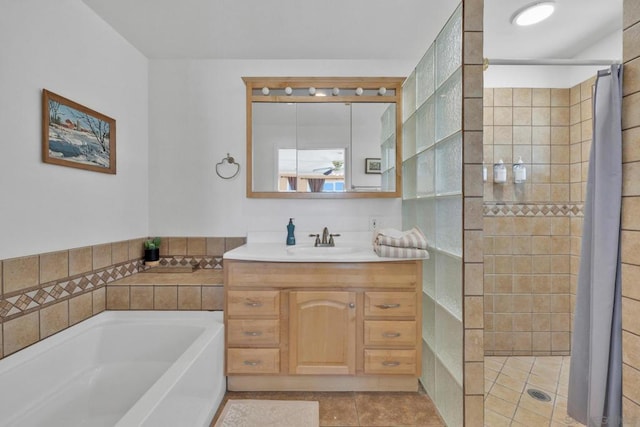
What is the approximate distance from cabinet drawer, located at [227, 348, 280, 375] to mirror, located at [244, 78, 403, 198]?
1.11 meters

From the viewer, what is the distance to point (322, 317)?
5.91 ft

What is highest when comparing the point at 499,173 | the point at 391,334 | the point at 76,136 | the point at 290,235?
the point at 76,136

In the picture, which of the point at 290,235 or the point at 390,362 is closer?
the point at 390,362

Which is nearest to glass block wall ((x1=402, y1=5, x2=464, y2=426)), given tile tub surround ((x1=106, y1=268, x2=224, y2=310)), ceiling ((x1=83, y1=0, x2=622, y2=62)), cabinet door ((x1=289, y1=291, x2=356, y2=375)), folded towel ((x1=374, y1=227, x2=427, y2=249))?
folded towel ((x1=374, y1=227, x2=427, y2=249))

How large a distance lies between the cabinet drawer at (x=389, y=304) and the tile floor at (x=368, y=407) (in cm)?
52

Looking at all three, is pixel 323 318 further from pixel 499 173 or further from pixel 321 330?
pixel 499 173

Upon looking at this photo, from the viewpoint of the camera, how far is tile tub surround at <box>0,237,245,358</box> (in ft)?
4.52

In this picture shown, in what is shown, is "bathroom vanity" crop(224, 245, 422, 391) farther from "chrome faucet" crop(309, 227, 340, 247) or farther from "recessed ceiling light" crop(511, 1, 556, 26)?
"recessed ceiling light" crop(511, 1, 556, 26)

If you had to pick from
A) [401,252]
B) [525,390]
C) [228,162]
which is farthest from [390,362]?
[228,162]

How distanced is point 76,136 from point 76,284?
855mm

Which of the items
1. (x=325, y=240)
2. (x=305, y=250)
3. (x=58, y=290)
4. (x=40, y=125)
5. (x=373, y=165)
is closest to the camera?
(x=40, y=125)

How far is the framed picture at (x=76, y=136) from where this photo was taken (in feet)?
5.01

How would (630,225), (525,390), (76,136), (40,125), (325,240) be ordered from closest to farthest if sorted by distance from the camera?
(630,225)
(40,125)
(76,136)
(525,390)
(325,240)

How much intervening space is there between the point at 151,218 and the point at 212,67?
51.3 inches
